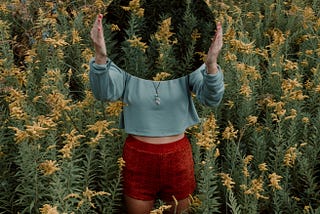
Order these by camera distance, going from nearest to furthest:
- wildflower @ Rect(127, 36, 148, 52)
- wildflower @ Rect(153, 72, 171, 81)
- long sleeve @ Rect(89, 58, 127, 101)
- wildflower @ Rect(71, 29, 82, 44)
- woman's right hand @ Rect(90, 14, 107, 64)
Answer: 1. woman's right hand @ Rect(90, 14, 107, 64)
2. long sleeve @ Rect(89, 58, 127, 101)
3. wildflower @ Rect(127, 36, 148, 52)
4. wildflower @ Rect(153, 72, 171, 81)
5. wildflower @ Rect(71, 29, 82, 44)

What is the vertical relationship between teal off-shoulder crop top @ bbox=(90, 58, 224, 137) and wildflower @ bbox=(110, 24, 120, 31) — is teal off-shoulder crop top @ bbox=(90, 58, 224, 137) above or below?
below

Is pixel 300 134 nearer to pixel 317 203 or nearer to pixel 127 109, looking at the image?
pixel 317 203

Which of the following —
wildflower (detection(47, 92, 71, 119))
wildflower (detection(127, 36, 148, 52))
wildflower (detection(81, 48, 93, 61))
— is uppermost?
wildflower (detection(127, 36, 148, 52))

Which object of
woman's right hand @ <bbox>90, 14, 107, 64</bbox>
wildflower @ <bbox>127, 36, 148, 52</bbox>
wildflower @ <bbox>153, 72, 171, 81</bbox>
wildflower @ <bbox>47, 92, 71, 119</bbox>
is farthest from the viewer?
wildflower @ <bbox>47, 92, 71, 119</bbox>

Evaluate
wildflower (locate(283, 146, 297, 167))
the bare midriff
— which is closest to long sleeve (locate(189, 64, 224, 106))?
the bare midriff

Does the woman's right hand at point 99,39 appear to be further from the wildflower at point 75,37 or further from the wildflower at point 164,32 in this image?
the wildflower at point 75,37

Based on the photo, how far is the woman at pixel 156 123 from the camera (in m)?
2.42

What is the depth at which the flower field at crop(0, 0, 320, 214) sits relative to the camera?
2.46m

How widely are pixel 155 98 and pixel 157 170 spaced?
379mm

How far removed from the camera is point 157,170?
8.54 ft

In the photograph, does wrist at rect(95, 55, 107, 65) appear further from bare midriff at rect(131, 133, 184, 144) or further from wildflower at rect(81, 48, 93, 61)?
wildflower at rect(81, 48, 93, 61)

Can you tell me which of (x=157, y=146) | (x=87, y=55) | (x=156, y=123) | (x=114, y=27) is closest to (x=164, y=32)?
(x=114, y=27)

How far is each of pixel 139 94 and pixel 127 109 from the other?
0.44 feet

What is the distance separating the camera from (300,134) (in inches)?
142
